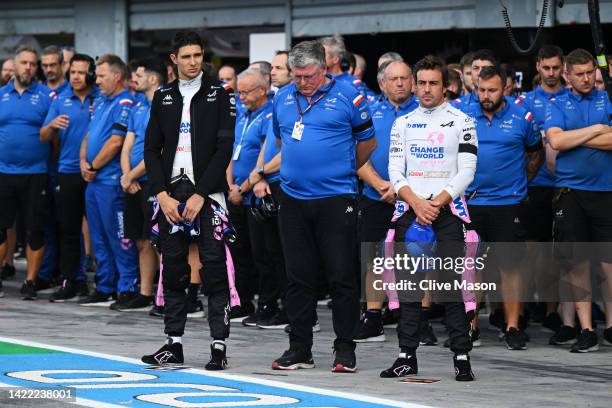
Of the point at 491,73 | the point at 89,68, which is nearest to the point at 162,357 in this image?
the point at 491,73

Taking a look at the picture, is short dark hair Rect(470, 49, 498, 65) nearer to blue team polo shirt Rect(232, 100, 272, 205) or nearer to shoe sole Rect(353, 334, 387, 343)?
blue team polo shirt Rect(232, 100, 272, 205)

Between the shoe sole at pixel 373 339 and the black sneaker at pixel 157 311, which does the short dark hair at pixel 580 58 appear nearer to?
the shoe sole at pixel 373 339

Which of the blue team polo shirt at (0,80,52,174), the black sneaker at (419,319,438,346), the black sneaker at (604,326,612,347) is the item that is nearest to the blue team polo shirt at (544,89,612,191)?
the black sneaker at (604,326,612,347)

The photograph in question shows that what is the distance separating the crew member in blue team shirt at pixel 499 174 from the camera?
11156mm

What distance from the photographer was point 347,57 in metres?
13.9

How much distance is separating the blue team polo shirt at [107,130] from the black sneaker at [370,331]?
3377 millimetres

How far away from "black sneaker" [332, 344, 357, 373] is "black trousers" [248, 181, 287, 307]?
282cm

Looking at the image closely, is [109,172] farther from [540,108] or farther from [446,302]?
[446,302]

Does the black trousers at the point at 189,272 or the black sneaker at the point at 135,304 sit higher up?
the black trousers at the point at 189,272

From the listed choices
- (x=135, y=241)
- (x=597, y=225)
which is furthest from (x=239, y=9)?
(x=597, y=225)

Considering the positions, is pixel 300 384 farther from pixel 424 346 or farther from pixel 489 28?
pixel 489 28

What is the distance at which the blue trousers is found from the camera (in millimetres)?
13328

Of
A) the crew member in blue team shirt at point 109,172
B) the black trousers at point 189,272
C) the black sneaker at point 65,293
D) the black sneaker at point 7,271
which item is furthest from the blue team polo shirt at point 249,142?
the black sneaker at point 7,271

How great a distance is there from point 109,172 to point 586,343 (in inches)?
198
